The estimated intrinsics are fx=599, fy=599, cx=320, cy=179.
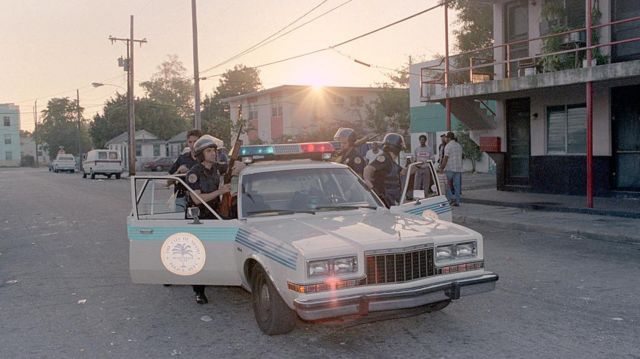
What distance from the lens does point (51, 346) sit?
16.5ft

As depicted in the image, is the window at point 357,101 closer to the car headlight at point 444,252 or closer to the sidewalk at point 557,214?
the sidewalk at point 557,214

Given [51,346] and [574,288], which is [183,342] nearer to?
[51,346]

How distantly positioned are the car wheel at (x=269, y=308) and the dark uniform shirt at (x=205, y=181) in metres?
1.41

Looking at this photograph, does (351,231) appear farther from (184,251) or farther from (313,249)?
(184,251)

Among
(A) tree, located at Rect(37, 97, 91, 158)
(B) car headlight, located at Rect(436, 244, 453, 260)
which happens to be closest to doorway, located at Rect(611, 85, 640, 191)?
(B) car headlight, located at Rect(436, 244, 453, 260)

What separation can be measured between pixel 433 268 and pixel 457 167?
10.7 metres

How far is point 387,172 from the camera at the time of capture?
8219mm

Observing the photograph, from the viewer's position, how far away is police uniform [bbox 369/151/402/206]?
320 inches

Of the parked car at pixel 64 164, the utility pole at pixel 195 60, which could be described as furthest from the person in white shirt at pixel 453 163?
the parked car at pixel 64 164

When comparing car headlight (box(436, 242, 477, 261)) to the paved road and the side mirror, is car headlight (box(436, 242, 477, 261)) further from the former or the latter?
the side mirror

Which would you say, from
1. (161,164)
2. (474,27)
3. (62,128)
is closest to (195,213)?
(474,27)

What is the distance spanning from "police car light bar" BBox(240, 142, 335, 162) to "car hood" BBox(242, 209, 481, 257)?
1.54m

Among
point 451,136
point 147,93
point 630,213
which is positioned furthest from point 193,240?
point 147,93

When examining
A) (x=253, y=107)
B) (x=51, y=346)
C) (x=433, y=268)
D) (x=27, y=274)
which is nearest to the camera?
(x=433, y=268)
